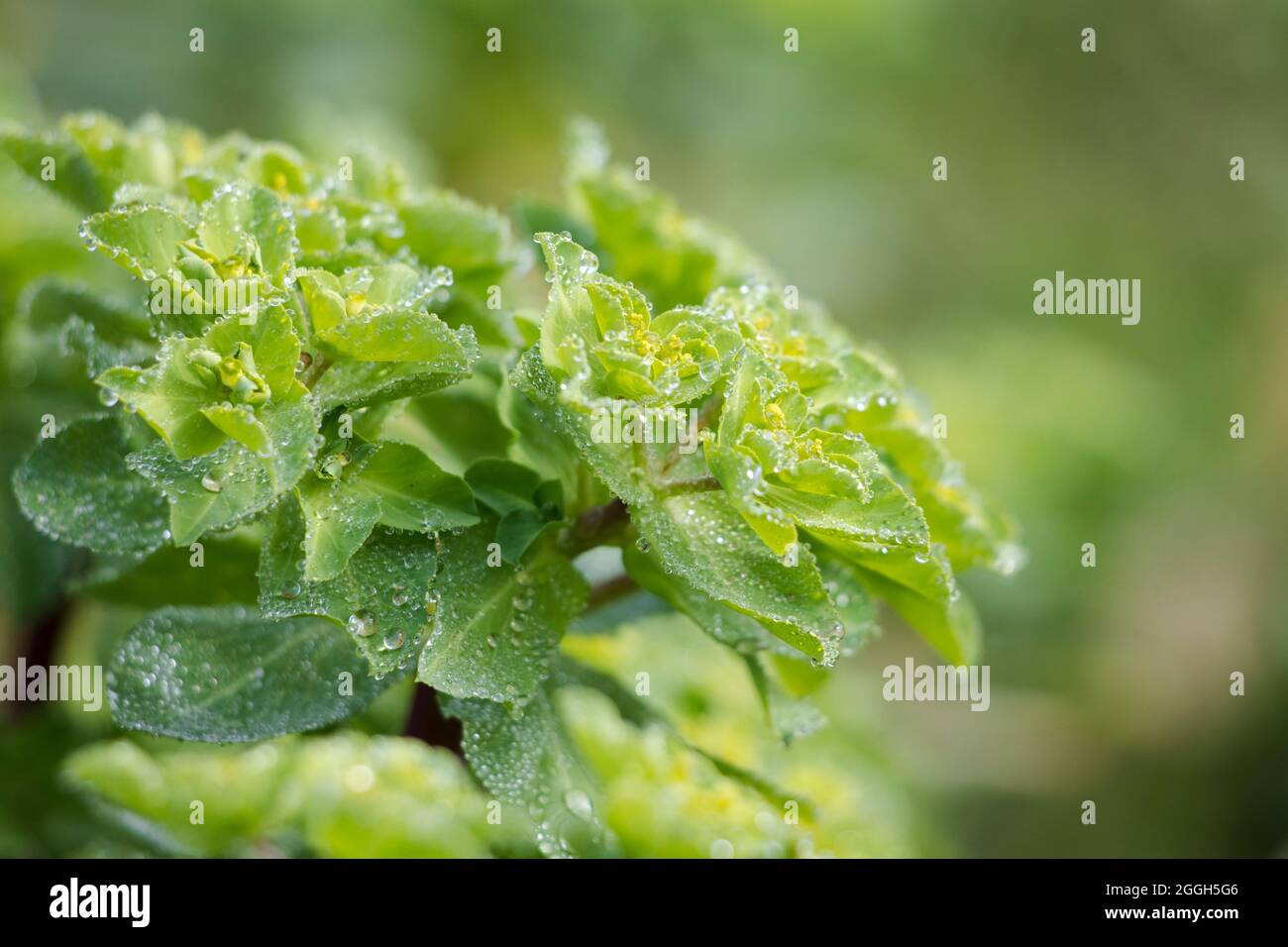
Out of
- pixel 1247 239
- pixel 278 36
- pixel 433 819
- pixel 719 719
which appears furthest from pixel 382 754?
pixel 1247 239

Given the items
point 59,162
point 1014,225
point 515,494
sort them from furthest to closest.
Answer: point 1014,225, point 59,162, point 515,494

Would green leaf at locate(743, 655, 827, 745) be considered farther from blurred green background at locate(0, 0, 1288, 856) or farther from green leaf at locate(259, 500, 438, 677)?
blurred green background at locate(0, 0, 1288, 856)

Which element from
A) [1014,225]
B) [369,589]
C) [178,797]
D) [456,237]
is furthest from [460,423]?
[1014,225]

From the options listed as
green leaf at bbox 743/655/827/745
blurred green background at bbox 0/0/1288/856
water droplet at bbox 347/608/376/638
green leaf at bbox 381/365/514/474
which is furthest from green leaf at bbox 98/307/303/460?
blurred green background at bbox 0/0/1288/856

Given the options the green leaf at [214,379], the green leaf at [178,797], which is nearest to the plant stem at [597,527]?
the green leaf at [214,379]

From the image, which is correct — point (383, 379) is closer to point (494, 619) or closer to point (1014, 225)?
point (494, 619)

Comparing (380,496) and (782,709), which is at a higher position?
(380,496)
